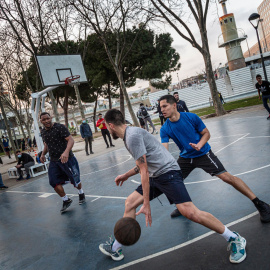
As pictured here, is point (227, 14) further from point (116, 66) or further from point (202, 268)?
point (202, 268)

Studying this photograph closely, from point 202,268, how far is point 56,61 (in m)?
13.5

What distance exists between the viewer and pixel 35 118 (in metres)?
12.8

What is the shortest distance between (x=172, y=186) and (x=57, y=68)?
12727 mm

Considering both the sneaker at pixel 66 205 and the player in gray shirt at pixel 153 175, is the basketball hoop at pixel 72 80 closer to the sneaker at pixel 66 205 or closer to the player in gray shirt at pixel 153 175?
the sneaker at pixel 66 205

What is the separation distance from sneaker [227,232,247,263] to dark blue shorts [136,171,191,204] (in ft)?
2.17

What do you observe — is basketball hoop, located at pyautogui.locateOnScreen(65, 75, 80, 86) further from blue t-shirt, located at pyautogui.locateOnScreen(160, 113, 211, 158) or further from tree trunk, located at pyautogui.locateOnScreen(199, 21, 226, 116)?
blue t-shirt, located at pyautogui.locateOnScreen(160, 113, 211, 158)

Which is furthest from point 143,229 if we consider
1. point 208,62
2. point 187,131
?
point 208,62

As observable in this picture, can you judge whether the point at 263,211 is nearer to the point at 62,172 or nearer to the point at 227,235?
the point at 227,235

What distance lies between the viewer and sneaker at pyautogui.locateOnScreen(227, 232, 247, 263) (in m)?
2.78

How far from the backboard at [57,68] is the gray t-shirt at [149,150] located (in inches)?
460

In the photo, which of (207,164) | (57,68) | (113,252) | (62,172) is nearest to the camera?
(113,252)

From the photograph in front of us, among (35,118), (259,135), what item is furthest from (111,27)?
(259,135)

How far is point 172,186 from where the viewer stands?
296cm

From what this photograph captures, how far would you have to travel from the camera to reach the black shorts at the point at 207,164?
3659mm
